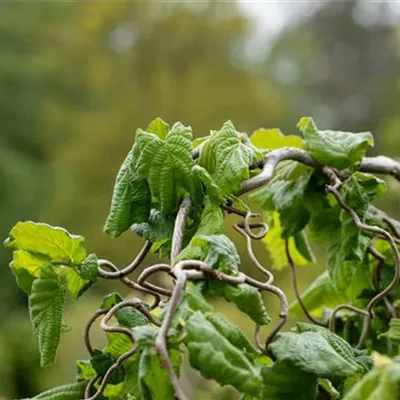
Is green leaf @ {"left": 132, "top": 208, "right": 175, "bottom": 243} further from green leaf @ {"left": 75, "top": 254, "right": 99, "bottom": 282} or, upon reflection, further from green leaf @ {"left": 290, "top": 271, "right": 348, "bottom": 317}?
green leaf @ {"left": 290, "top": 271, "right": 348, "bottom": 317}

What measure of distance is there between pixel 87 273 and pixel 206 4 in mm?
7350

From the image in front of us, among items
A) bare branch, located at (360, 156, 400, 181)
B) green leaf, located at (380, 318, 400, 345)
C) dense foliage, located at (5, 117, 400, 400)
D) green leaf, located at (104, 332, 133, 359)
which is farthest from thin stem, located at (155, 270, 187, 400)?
bare branch, located at (360, 156, 400, 181)

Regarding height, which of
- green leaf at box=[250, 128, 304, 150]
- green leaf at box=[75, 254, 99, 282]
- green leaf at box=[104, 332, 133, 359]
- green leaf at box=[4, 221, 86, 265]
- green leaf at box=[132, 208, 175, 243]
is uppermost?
green leaf at box=[250, 128, 304, 150]

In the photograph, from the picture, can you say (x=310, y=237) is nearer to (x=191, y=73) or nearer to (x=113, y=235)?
(x=113, y=235)

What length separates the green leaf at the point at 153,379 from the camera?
1.22ft

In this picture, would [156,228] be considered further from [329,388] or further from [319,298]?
[319,298]

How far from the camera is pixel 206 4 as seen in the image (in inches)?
300

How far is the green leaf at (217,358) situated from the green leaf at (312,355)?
58 mm

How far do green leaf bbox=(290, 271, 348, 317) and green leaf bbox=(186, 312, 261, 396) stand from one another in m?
0.42

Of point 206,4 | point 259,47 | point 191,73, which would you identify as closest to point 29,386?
point 191,73

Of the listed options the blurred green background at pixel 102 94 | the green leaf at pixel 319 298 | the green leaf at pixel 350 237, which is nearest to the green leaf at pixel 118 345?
the green leaf at pixel 350 237

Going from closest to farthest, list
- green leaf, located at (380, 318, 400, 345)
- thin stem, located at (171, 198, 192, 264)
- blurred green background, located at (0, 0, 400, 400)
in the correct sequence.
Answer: thin stem, located at (171, 198, 192, 264)
green leaf, located at (380, 318, 400, 345)
blurred green background, located at (0, 0, 400, 400)

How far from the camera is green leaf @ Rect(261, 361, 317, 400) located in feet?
1.37

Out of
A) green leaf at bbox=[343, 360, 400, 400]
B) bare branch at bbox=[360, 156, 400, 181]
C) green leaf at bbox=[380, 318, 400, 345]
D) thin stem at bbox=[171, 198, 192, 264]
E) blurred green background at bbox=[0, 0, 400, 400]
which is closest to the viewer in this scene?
green leaf at bbox=[343, 360, 400, 400]
